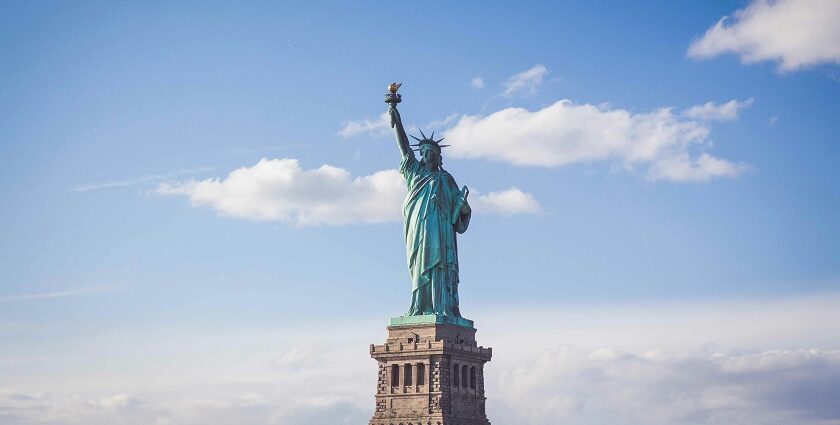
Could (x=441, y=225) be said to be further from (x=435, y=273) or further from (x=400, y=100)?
(x=400, y=100)

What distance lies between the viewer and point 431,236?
6988cm

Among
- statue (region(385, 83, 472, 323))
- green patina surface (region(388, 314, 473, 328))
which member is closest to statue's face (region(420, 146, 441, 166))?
statue (region(385, 83, 472, 323))

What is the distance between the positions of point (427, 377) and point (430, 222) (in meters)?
9.06

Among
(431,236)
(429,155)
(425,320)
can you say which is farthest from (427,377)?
(429,155)

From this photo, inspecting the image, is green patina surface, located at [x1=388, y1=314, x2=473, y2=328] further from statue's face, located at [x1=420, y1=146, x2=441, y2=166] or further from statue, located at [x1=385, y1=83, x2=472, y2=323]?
statue's face, located at [x1=420, y1=146, x2=441, y2=166]

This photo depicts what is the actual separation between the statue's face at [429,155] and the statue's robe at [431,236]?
476mm

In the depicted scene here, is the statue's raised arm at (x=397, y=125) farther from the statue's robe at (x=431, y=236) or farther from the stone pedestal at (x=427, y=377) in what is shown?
the stone pedestal at (x=427, y=377)

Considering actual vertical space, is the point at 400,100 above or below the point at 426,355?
above

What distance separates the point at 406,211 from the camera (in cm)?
7144

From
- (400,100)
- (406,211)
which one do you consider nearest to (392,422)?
(406,211)

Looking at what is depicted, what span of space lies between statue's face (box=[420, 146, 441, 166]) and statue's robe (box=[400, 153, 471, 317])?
18.7 inches

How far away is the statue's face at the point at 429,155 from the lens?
71.7 m

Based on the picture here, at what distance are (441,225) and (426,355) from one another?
25.5 ft

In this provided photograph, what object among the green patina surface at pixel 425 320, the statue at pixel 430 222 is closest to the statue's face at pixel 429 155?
the statue at pixel 430 222
